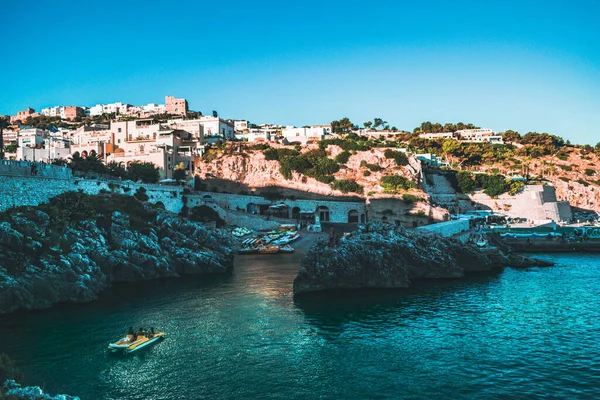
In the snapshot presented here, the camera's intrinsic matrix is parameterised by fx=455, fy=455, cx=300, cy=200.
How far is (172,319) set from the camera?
94.4 feet

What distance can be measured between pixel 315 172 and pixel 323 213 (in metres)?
10.7

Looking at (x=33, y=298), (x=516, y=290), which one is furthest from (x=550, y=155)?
(x=33, y=298)

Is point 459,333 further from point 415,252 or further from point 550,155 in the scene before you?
point 550,155

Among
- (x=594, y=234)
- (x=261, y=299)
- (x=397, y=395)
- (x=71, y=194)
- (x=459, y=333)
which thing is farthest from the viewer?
(x=594, y=234)

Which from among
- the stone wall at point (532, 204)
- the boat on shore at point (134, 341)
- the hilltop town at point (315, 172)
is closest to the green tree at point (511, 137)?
the hilltop town at point (315, 172)

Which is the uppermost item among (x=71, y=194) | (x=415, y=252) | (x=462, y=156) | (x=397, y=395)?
(x=462, y=156)

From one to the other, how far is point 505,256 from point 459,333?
87.5 feet

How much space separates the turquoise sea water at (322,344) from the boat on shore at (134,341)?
42cm

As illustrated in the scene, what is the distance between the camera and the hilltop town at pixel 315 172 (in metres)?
74.1

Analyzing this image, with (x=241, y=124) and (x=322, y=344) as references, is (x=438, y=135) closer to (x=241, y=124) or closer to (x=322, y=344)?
(x=241, y=124)

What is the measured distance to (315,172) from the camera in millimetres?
82625

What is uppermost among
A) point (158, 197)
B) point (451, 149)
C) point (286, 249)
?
point (451, 149)

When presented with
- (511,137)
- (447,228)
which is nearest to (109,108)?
(511,137)

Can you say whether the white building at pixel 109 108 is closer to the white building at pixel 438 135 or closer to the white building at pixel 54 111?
the white building at pixel 54 111
